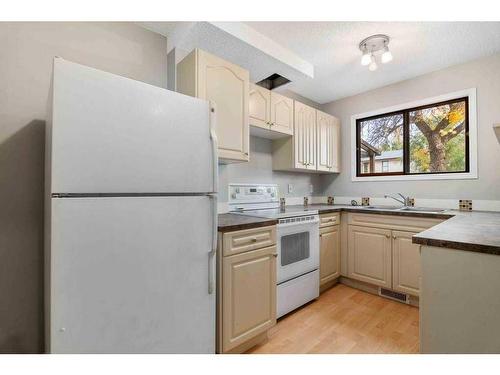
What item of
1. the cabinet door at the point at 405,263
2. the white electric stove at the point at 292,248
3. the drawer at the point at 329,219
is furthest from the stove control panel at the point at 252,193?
the cabinet door at the point at 405,263

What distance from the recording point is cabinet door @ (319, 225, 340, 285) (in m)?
2.46

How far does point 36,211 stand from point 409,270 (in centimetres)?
288

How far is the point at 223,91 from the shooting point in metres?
1.83

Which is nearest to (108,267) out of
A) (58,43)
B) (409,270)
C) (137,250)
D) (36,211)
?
(137,250)

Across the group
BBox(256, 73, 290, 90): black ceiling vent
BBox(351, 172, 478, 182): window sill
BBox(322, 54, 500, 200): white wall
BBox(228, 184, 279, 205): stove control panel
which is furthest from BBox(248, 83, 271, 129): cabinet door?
BBox(351, 172, 478, 182): window sill

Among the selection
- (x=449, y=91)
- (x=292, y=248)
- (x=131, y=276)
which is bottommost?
(x=292, y=248)

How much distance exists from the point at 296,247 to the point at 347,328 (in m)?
0.71

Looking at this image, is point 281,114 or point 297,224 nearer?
point 297,224

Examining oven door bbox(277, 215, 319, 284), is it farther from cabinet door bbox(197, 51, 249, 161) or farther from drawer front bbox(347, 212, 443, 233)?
cabinet door bbox(197, 51, 249, 161)

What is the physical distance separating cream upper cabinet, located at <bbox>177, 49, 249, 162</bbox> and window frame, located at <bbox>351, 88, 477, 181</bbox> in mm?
1882

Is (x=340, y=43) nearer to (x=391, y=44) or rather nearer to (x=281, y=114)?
(x=391, y=44)

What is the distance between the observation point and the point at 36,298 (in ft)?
4.43

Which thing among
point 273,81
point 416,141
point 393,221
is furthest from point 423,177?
point 273,81
